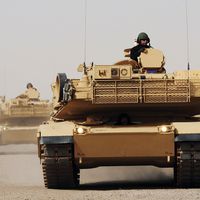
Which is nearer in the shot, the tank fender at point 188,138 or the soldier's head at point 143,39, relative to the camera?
the tank fender at point 188,138

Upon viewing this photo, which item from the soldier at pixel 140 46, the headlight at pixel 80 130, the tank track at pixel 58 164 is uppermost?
the soldier at pixel 140 46

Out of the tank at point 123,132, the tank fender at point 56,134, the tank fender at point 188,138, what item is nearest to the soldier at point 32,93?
the tank at point 123,132

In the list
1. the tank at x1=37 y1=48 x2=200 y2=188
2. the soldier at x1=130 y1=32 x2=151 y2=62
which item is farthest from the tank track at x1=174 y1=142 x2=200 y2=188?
the soldier at x1=130 y1=32 x2=151 y2=62

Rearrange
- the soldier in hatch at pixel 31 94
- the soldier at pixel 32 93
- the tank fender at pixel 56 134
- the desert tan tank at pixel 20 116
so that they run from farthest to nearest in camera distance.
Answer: the soldier at pixel 32 93, the soldier in hatch at pixel 31 94, the desert tan tank at pixel 20 116, the tank fender at pixel 56 134

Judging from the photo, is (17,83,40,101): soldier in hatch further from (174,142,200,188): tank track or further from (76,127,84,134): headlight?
(174,142,200,188): tank track

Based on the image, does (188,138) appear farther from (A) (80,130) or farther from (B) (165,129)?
(A) (80,130)

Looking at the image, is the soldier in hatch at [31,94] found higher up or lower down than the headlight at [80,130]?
higher up

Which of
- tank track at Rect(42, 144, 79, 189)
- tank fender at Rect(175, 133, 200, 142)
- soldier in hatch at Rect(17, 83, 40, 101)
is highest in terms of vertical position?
soldier in hatch at Rect(17, 83, 40, 101)

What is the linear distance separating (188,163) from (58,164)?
227 cm

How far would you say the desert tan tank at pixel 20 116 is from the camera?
117ft

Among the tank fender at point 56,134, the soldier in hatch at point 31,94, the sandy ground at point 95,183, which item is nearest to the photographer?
the sandy ground at point 95,183

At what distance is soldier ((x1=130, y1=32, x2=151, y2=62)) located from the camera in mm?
17609

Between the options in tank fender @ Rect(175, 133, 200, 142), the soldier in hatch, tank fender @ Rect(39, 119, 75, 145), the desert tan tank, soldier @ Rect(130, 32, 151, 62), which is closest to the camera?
tank fender @ Rect(175, 133, 200, 142)

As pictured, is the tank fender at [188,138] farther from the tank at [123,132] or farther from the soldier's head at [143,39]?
the soldier's head at [143,39]
